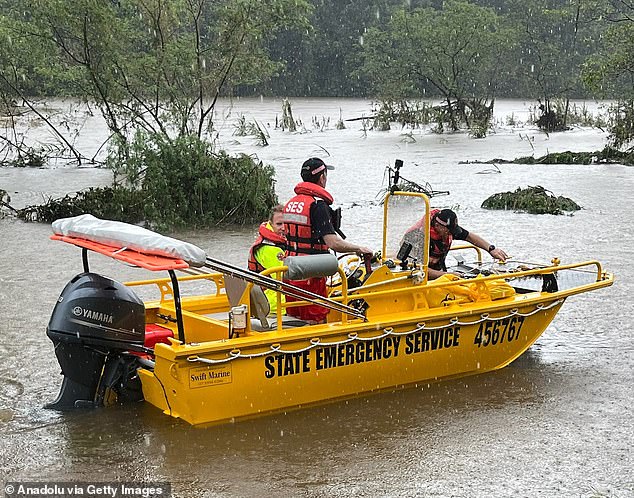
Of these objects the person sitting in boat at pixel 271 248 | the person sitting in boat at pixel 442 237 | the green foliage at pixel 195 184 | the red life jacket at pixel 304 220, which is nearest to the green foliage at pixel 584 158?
the green foliage at pixel 195 184

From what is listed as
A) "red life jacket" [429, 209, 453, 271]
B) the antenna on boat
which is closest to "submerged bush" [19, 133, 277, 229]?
the antenna on boat

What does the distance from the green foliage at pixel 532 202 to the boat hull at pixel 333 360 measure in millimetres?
8726

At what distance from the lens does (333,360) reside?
22.7 feet

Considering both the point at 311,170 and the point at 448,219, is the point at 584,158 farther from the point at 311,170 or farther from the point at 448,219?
the point at 311,170

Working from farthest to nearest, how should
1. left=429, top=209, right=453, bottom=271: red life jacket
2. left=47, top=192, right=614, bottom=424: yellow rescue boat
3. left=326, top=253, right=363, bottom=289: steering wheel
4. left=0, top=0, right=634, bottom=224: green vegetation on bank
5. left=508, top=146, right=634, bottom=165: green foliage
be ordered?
left=508, top=146, right=634, bottom=165: green foliage, left=0, top=0, right=634, bottom=224: green vegetation on bank, left=429, top=209, right=453, bottom=271: red life jacket, left=326, top=253, right=363, bottom=289: steering wheel, left=47, top=192, right=614, bottom=424: yellow rescue boat

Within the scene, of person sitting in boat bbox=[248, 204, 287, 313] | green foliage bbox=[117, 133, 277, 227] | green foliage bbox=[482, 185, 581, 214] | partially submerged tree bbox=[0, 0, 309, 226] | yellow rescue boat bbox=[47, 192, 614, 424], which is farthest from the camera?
partially submerged tree bbox=[0, 0, 309, 226]

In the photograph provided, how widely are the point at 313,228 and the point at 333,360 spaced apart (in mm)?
1025

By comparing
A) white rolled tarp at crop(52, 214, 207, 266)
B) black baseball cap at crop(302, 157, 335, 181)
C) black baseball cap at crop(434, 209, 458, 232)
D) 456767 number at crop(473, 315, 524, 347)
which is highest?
black baseball cap at crop(302, 157, 335, 181)

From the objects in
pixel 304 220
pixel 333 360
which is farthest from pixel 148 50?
pixel 333 360

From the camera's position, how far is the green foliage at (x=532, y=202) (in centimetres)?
1670

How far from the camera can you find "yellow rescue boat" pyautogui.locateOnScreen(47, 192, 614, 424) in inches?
249

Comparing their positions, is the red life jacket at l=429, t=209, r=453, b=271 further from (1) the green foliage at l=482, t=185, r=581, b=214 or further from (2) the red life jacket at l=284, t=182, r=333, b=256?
(1) the green foliage at l=482, t=185, r=581, b=214

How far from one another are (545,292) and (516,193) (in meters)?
9.39

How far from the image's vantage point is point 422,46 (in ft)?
125
